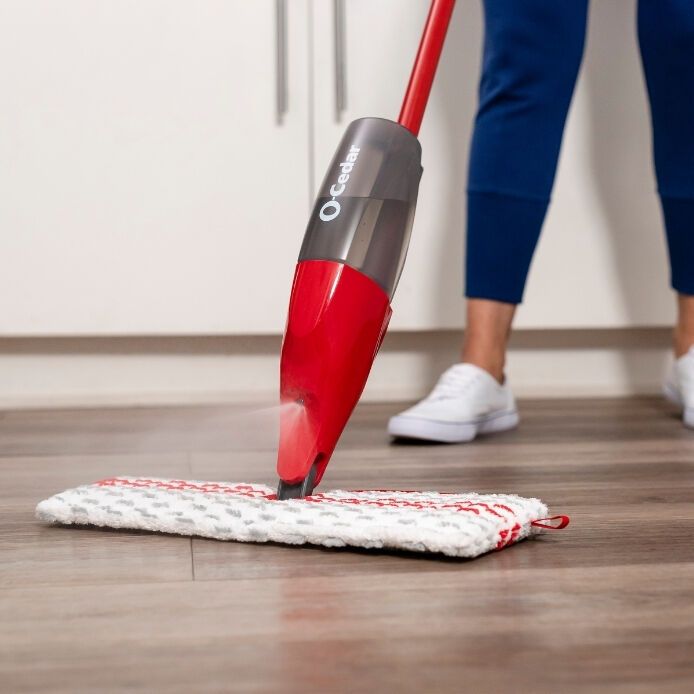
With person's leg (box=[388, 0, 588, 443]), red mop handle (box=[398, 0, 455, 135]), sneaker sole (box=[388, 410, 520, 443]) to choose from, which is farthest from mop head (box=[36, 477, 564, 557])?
person's leg (box=[388, 0, 588, 443])

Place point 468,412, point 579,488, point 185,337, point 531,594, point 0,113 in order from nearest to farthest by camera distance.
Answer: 1. point 531,594
2. point 579,488
3. point 468,412
4. point 0,113
5. point 185,337

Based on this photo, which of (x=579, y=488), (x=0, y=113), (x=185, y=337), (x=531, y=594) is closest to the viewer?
(x=531, y=594)

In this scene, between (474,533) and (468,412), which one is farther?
(468,412)

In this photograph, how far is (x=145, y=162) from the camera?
1.78m

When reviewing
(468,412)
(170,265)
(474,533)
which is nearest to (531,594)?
(474,533)

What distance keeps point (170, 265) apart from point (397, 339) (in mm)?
409

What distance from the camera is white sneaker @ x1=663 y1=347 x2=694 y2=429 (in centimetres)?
153

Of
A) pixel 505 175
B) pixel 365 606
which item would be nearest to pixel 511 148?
pixel 505 175

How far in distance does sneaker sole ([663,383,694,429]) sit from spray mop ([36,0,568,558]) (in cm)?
72

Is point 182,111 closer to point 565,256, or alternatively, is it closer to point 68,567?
point 565,256

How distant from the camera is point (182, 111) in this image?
1.78 metres

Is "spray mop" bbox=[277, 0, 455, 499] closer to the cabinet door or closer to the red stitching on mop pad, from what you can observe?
the red stitching on mop pad

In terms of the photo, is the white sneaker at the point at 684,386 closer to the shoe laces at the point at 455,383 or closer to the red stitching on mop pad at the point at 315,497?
the shoe laces at the point at 455,383

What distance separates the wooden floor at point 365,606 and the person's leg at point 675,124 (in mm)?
560
